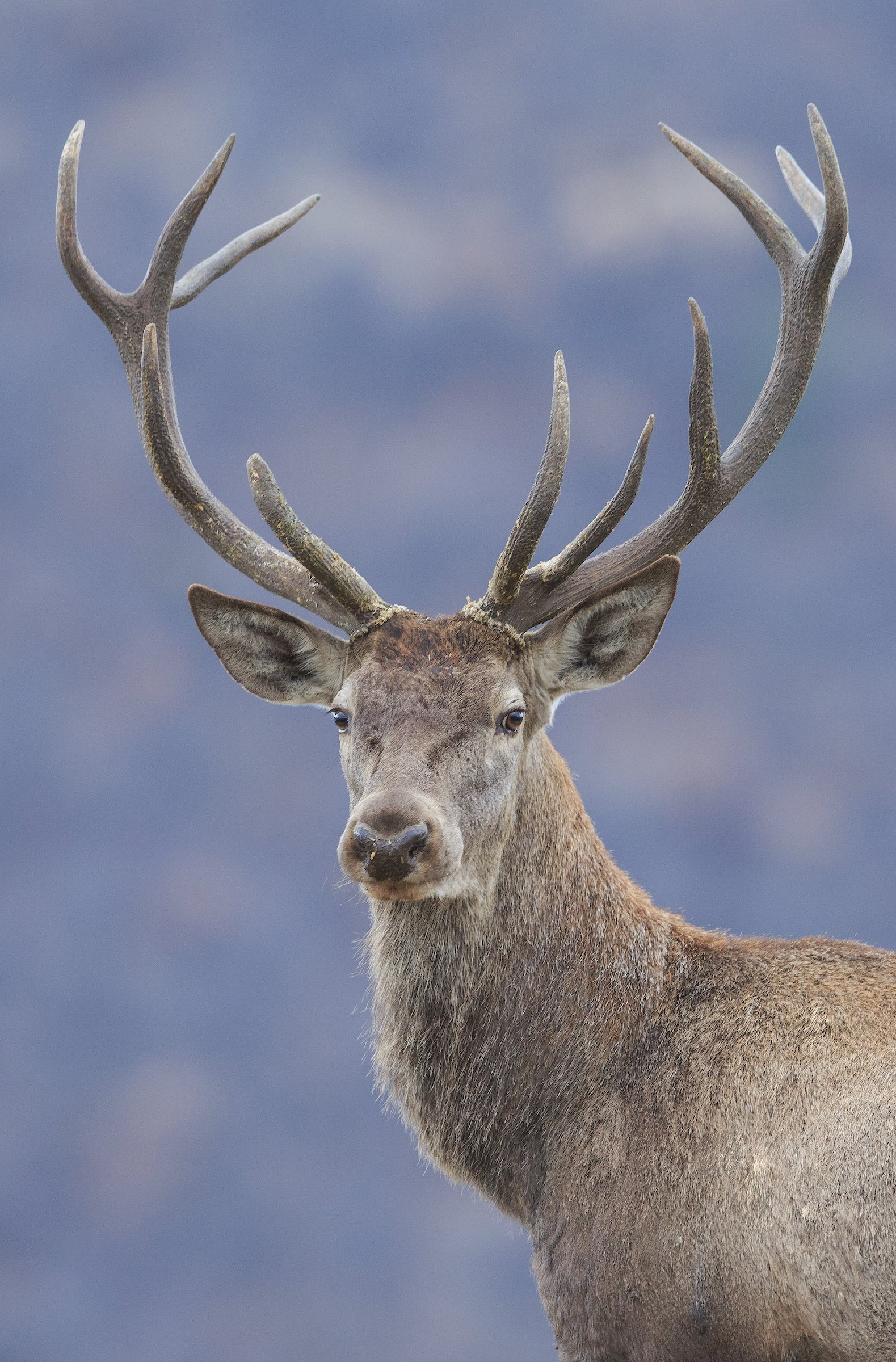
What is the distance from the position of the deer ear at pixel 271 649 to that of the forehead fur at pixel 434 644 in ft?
0.82

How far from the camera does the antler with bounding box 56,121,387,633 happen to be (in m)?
5.84

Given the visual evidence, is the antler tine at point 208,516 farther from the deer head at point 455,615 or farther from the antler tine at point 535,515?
the antler tine at point 535,515

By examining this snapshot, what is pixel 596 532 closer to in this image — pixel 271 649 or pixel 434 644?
pixel 434 644

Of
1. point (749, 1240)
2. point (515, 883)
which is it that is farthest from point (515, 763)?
point (749, 1240)

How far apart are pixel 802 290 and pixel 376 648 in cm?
258

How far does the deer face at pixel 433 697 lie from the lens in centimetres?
481

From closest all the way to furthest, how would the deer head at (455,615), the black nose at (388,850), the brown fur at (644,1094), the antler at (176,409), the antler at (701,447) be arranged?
the brown fur at (644,1094) → the black nose at (388,850) → the deer head at (455,615) → the antler at (701,447) → the antler at (176,409)

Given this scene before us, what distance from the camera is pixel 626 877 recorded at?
→ 599cm

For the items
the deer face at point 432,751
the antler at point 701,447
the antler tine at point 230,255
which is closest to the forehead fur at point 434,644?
the deer face at point 432,751

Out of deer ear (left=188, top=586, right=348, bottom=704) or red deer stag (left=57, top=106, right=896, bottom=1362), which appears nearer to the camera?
red deer stag (left=57, top=106, right=896, bottom=1362)

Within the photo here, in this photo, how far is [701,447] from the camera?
5914mm

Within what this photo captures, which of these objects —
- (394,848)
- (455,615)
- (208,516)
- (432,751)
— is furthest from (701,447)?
(394,848)

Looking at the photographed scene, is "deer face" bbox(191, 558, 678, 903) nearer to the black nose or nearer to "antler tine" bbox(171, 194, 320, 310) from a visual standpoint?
the black nose

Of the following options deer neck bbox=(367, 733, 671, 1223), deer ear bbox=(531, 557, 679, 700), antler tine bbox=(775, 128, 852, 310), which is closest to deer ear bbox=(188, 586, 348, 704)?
deer ear bbox=(531, 557, 679, 700)
